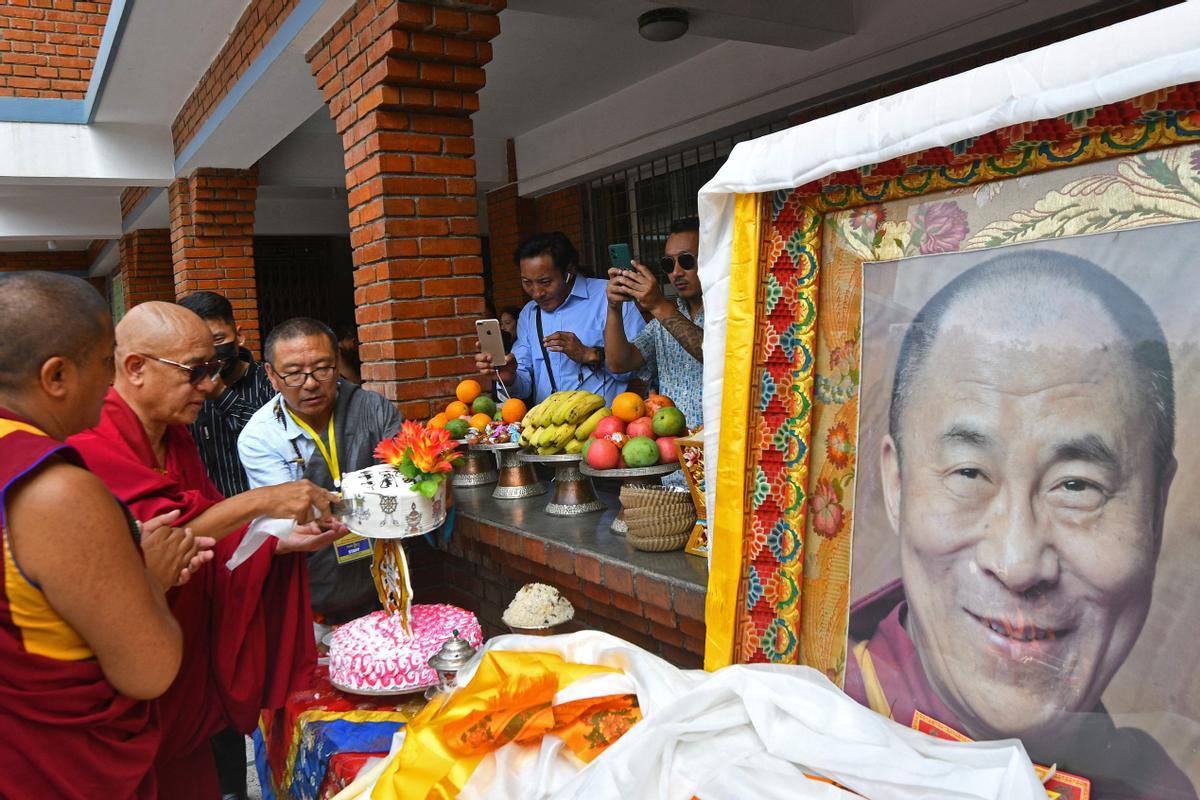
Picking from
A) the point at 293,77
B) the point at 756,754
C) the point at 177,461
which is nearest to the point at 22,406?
the point at 177,461

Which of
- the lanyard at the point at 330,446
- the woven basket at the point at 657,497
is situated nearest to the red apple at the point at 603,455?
the woven basket at the point at 657,497

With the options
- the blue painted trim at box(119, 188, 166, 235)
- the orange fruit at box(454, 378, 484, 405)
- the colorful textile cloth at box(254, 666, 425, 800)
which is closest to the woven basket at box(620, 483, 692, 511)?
the colorful textile cloth at box(254, 666, 425, 800)

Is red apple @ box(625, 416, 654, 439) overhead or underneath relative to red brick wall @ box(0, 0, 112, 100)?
underneath

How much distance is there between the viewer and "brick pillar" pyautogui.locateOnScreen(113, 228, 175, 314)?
11.7m

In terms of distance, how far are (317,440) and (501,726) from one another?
169 cm

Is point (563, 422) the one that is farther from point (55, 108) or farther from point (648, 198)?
point (55, 108)

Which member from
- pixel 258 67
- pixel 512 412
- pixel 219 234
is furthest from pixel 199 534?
pixel 219 234

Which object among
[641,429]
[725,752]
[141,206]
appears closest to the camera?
[725,752]

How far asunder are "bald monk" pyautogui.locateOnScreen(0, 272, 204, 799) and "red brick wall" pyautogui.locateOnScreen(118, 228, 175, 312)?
11.2 metres

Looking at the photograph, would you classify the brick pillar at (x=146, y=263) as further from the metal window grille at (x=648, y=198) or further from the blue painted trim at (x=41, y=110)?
the metal window grille at (x=648, y=198)

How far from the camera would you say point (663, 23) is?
4777 mm

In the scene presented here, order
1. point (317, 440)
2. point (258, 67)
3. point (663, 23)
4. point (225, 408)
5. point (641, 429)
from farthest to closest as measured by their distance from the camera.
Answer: point (258, 67)
point (663, 23)
point (225, 408)
point (317, 440)
point (641, 429)

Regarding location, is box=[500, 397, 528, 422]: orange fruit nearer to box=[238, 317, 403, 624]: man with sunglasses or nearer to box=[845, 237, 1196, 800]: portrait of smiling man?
box=[238, 317, 403, 624]: man with sunglasses

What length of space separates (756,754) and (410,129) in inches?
143
